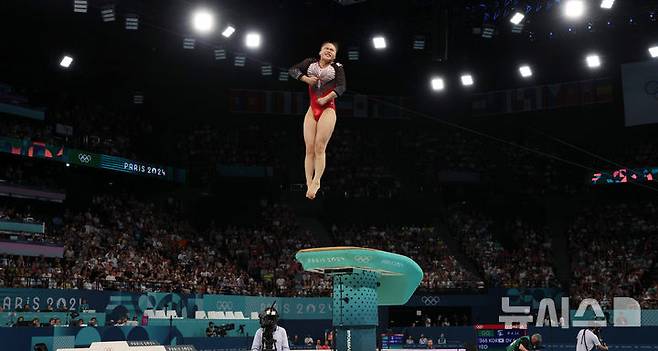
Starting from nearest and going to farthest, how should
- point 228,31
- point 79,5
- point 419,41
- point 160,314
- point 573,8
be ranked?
1. point 573,8
2. point 79,5
3. point 228,31
4. point 419,41
5. point 160,314

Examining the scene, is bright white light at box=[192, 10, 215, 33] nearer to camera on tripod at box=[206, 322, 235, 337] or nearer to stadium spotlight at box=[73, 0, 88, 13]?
stadium spotlight at box=[73, 0, 88, 13]

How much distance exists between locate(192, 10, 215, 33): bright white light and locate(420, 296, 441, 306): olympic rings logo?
703 inches

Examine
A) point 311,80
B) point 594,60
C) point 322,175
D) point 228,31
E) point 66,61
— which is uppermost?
point 66,61

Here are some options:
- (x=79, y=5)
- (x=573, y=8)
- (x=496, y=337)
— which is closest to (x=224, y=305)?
(x=496, y=337)

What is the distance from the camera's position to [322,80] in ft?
25.3

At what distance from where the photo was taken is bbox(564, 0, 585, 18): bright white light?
20172mm

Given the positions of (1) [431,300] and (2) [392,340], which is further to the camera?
(1) [431,300]

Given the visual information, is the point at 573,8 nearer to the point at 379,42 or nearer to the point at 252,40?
the point at 379,42

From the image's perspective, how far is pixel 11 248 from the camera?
1076 inches

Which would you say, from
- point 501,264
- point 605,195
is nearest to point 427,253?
point 501,264

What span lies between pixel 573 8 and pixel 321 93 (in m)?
15.0

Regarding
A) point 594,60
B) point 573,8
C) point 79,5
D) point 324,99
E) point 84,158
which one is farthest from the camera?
point 84,158

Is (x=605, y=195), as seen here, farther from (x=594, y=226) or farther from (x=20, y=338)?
(x=20, y=338)

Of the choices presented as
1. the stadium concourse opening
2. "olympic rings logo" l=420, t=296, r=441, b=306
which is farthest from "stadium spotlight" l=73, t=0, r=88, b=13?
"olympic rings logo" l=420, t=296, r=441, b=306
